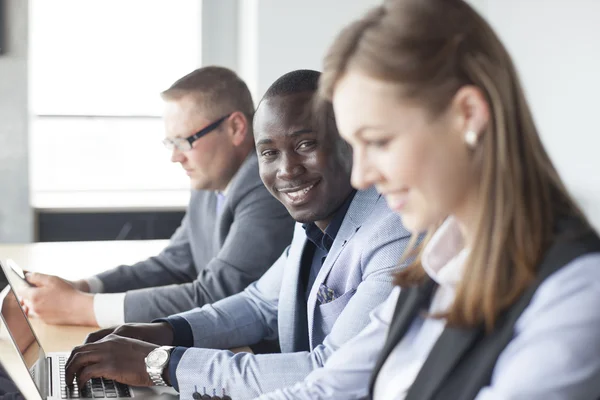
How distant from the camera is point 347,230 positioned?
176cm

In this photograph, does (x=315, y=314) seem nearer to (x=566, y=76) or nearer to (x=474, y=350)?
(x=474, y=350)

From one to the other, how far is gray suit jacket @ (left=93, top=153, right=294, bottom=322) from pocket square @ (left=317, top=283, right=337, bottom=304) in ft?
2.14

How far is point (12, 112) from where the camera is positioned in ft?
14.6

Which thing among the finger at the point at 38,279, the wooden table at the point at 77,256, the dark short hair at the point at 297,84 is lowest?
the wooden table at the point at 77,256

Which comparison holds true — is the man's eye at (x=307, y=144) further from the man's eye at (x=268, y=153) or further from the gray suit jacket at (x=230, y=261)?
the gray suit jacket at (x=230, y=261)

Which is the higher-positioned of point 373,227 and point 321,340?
point 373,227

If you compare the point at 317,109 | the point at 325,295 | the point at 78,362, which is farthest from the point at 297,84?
the point at 78,362

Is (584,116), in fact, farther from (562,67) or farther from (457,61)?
(457,61)

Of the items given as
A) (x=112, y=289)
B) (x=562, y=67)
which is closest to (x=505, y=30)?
(x=562, y=67)

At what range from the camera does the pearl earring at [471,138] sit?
100 cm

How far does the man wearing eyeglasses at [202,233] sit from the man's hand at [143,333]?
1.02ft

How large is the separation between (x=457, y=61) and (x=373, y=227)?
0.73 meters

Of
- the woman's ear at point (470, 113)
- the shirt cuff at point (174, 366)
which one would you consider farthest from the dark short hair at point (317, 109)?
the woman's ear at point (470, 113)

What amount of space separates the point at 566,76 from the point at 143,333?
2.91 m
